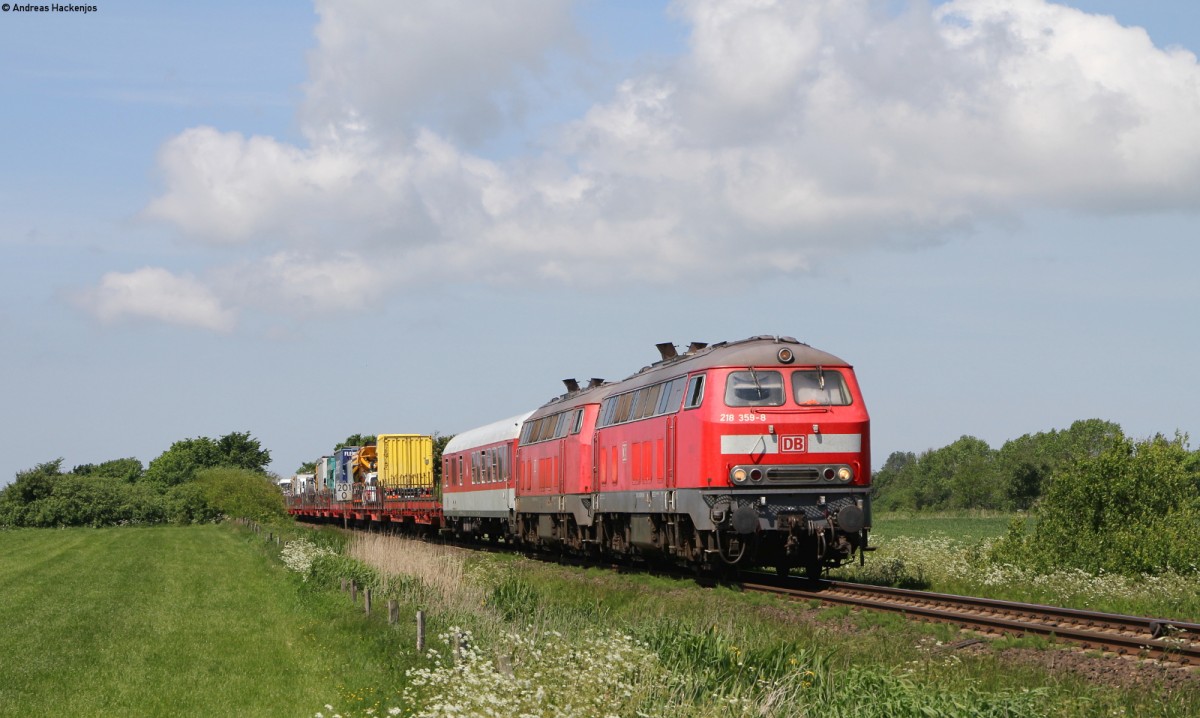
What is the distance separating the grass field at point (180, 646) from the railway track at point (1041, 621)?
7343 millimetres

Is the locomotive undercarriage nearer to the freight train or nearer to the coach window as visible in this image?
the freight train

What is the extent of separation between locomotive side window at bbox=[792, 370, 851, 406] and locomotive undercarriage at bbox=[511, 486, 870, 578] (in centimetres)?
159

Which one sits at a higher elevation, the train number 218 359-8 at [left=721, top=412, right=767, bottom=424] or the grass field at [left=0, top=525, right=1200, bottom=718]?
the train number 218 359-8 at [left=721, top=412, right=767, bottom=424]

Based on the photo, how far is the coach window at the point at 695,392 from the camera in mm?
22922

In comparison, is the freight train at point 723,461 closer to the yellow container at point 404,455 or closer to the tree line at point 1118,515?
the tree line at point 1118,515

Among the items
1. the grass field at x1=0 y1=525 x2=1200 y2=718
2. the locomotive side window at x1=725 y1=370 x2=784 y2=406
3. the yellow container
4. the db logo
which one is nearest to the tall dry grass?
the grass field at x1=0 y1=525 x2=1200 y2=718

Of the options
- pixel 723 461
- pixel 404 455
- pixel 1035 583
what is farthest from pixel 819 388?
pixel 404 455

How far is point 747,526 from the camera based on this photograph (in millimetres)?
21469

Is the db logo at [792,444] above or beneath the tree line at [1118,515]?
above

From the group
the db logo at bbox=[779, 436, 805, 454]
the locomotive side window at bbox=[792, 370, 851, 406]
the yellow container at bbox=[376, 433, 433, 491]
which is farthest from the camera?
the yellow container at bbox=[376, 433, 433, 491]

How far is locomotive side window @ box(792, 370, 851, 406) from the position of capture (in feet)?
73.8

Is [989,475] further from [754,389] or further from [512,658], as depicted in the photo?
[512,658]

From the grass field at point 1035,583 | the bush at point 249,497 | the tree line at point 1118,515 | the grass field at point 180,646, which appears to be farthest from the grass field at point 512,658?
the bush at point 249,497

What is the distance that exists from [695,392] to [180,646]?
32.0ft
